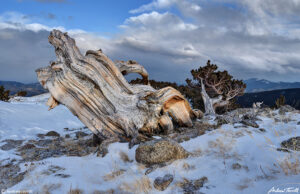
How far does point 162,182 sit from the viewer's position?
12.7ft

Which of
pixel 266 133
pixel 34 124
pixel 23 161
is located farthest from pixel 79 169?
pixel 34 124

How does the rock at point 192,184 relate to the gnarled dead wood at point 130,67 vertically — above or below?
below

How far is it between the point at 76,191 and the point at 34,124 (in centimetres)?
1000

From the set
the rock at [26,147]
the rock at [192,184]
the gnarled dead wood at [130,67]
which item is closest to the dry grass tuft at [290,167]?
the rock at [192,184]

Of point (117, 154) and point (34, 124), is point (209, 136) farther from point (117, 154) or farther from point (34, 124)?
point (34, 124)

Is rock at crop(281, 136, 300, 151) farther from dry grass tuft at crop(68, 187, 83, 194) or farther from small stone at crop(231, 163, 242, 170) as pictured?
dry grass tuft at crop(68, 187, 83, 194)

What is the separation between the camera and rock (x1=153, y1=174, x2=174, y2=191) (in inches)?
150

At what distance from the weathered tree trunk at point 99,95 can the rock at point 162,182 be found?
9.75 feet

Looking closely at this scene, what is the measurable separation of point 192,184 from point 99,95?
4849 mm

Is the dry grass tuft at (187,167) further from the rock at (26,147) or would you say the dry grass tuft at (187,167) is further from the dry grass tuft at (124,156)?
the rock at (26,147)

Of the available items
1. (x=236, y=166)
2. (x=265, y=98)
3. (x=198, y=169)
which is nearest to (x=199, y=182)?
(x=198, y=169)

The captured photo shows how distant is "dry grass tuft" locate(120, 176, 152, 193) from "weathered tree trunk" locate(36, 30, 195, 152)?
2.88m

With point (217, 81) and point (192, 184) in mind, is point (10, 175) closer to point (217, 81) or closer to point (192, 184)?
point (192, 184)

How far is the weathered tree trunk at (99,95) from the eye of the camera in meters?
7.13
